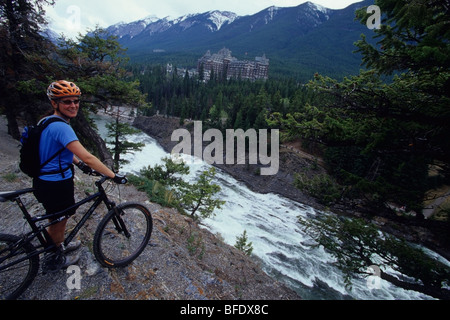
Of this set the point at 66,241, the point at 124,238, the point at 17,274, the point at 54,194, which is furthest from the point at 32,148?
the point at 124,238

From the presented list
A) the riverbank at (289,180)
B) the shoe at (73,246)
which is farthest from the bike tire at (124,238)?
the riverbank at (289,180)

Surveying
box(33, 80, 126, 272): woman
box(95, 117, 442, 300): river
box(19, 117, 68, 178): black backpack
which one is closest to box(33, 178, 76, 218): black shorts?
box(33, 80, 126, 272): woman

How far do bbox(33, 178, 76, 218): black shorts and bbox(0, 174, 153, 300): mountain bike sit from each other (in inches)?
3.7

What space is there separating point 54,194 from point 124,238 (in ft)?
6.73

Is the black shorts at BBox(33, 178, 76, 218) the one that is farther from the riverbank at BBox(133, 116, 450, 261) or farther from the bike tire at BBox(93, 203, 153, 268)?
the riverbank at BBox(133, 116, 450, 261)

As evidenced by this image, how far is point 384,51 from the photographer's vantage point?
5477 millimetres

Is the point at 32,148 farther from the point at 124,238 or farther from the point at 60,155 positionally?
the point at 124,238

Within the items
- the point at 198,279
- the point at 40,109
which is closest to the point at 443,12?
the point at 198,279

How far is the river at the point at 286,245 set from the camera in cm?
1714

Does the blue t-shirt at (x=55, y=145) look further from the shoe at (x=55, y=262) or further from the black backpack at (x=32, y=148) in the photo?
the shoe at (x=55, y=262)

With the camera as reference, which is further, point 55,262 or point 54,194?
point 55,262

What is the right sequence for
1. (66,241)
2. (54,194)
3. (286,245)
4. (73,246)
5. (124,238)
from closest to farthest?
(54,194) → (66,241) → (73,246) → (124,238) → (286,245)

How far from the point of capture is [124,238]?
4867mm
